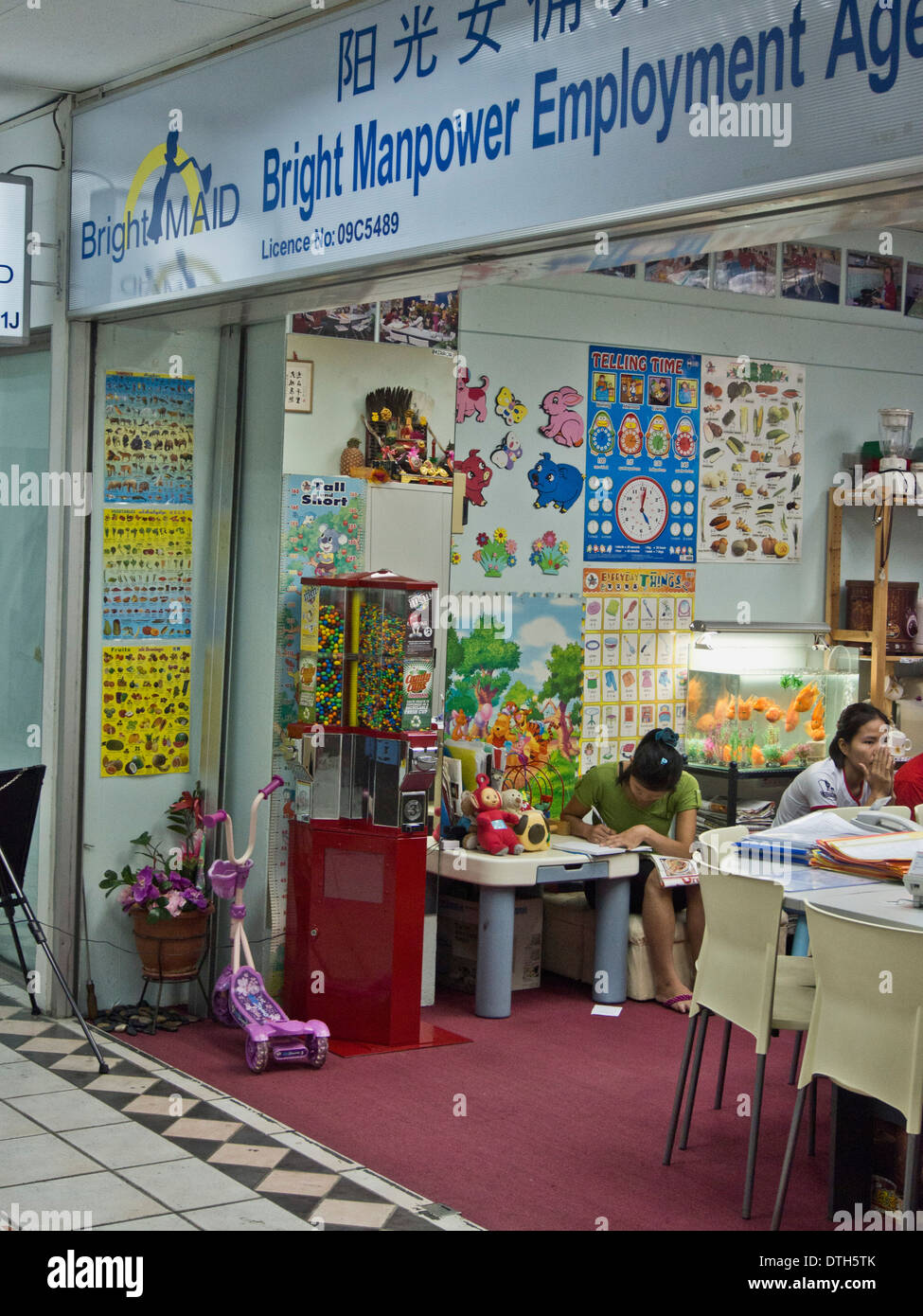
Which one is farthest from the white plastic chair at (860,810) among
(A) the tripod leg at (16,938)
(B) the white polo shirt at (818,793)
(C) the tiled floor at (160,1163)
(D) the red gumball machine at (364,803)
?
(A) the tripod leg at (16,938)

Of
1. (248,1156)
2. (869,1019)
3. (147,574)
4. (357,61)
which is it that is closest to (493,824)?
(147,574)

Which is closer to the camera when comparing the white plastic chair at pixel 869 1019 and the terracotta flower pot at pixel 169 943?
the white plastic chair at pixel 869 1019

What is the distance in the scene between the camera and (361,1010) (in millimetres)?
5805

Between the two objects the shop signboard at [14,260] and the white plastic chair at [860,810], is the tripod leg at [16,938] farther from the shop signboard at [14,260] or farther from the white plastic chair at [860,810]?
the white plastic chair at [860,810]

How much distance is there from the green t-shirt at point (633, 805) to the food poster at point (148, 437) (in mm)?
2240

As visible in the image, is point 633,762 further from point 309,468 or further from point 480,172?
point 480,172

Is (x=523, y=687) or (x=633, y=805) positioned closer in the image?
(x=633, y=805)

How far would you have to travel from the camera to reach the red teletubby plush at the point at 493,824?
632 cm

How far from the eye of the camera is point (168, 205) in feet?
16.8

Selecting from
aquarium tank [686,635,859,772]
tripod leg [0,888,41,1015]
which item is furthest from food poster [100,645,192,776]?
aquarium tank [686,635,859,772]

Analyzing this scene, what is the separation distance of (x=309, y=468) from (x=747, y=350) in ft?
9.96

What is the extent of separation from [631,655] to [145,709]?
8.47ft

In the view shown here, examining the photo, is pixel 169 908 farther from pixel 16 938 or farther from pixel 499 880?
pixel 499 880
